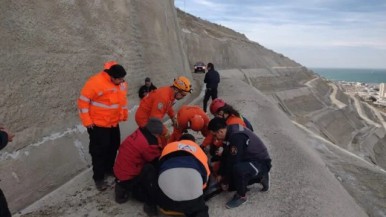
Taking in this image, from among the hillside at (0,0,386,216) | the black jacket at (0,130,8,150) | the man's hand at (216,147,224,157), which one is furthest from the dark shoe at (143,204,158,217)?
the black jacket at (0,130,8,150)

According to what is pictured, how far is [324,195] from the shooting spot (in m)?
6.98

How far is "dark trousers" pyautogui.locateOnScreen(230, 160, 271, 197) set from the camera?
5848mm

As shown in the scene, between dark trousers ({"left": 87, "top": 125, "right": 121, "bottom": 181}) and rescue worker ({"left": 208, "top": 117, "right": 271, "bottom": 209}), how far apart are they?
73.2 inches

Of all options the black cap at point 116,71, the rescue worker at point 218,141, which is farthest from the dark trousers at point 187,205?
the black cap at point 116,71

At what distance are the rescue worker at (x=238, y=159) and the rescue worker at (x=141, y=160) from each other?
36.4 inches

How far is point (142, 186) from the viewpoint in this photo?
18.7 ft

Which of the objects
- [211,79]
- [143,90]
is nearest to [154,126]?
[143,90]

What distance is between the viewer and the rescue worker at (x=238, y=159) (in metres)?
5.83

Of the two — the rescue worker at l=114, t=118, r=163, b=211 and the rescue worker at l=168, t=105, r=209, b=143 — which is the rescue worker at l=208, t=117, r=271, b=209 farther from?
the rescue worker at l=168, t=105, r=209, b=143

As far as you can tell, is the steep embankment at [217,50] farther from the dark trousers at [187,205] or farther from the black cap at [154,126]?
the dark trousers at [187,205]

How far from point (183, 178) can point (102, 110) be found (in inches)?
85.6

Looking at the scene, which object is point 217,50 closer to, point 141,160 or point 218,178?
point 218,178

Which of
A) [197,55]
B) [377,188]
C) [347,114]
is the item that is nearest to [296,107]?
[347,114]

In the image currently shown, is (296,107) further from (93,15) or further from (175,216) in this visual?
(175,216)
